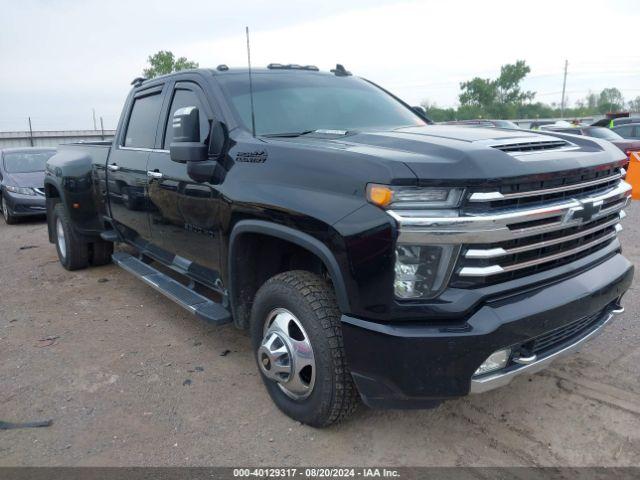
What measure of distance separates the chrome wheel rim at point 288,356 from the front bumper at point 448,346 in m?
0.38

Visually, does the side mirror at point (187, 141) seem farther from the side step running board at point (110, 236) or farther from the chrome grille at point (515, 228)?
the side step running board at point (110, 236)

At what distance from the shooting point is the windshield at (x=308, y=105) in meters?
3.47

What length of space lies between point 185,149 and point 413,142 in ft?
4.51

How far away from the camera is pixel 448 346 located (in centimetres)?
222

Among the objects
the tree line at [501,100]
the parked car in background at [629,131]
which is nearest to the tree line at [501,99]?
the tree line at [501,100]

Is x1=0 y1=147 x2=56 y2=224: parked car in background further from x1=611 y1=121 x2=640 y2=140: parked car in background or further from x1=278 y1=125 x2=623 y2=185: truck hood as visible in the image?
x1=611 y1=121 x2=640 y2=140: parked car in background

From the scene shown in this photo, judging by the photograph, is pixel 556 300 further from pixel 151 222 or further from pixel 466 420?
pixel 151 222

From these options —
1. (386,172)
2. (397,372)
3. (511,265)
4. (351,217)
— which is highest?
(386,172)

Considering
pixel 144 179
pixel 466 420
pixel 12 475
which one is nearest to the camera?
pixel 12 475

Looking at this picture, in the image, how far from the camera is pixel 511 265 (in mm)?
2373

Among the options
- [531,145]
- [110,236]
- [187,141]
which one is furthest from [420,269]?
[110,236]

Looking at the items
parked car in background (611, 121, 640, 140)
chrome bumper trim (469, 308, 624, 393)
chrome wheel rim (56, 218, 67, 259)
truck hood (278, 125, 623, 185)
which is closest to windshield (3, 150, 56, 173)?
chrome wheel rim (56, 218, 67, 259)

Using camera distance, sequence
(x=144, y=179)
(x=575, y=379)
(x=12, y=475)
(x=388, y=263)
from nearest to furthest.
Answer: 1. (x=388, y=263)
2. (x=12, y=475)
3. (x=575, y=379)
4. (x=144, y=179)

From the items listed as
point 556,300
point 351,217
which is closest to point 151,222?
point 351,217
